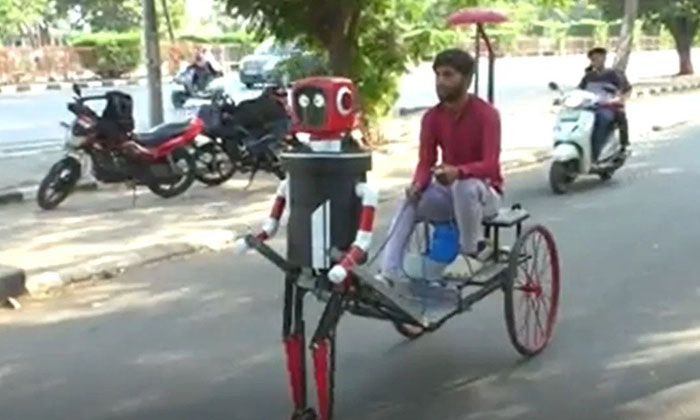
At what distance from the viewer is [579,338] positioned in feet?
23.7

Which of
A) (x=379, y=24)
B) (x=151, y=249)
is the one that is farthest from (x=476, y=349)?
(x=379, y=24)

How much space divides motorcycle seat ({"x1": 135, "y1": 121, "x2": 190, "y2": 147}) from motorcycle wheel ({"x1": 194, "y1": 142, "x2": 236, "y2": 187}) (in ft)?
1.57

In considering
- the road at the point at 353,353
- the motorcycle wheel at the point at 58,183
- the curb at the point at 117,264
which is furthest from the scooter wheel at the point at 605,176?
the motorcycle wheel at the point at 58,183

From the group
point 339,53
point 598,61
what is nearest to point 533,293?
point 598,61

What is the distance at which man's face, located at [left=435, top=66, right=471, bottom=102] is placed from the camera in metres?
6.21

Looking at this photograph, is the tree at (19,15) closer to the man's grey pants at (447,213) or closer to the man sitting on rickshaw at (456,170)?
the man sitting on rickshaw at (456,170)

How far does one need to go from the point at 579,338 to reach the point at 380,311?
6.21ft

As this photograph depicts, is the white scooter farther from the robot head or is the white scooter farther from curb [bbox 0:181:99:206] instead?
the robot head

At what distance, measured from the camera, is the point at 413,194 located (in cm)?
638

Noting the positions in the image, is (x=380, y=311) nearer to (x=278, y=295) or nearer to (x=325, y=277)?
(x=325, y=277)

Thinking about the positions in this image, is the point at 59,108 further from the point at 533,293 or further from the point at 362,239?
the point at 362,239

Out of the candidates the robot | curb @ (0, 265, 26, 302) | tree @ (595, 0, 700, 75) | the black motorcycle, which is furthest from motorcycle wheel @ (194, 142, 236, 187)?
tree @ (595, 0, 700, 75)

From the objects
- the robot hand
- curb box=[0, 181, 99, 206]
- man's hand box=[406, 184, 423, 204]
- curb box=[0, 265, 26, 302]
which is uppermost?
man's hand box=[406, 184, 423, 204]

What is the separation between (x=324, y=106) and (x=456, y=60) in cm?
128
